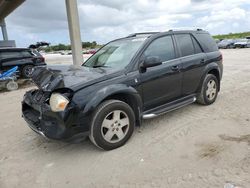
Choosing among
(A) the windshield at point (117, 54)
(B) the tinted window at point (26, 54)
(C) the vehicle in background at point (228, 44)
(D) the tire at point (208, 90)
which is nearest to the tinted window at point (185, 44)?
(D) the tire at point (208, 90)

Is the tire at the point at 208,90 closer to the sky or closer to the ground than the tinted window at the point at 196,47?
closer to the ground

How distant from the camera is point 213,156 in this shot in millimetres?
3232

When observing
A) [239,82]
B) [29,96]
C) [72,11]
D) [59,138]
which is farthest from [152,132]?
[72,11]

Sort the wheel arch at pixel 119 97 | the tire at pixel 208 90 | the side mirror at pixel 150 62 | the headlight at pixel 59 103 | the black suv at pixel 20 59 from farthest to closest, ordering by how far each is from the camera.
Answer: the black suv at pixel 20 59 → the tire at pixel 208 90 → the side mirror at pixel 150 62 → the wheel arch at pixel 119 97 → the headlight at pixel 59 103

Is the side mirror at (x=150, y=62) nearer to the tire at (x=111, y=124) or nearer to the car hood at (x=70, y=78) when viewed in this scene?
the car hood at (x=70, y=78)

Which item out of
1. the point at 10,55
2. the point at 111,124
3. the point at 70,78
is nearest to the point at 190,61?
the point at 111,124

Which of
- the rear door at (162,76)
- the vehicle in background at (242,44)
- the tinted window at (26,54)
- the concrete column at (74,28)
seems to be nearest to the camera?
the rear door at (162,76)

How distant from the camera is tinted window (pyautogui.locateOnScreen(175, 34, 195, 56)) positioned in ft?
15.4

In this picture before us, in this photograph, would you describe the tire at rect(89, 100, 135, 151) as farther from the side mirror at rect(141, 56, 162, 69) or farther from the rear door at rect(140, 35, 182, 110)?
the side mirror at rect(141, 56, 162, 69)

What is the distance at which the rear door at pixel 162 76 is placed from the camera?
3992 millimetres

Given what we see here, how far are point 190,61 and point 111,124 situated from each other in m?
2.21

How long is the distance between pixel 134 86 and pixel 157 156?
3.71 feet

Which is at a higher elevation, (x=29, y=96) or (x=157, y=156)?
(x=29, y=96)

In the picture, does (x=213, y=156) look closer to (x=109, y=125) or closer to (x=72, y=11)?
(x=109, y=125)
